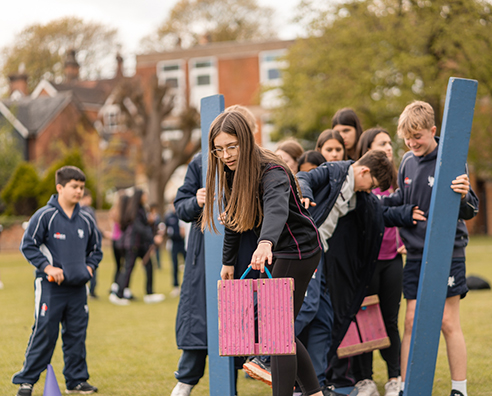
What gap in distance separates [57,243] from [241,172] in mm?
2427

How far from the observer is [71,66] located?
5578 centimetres

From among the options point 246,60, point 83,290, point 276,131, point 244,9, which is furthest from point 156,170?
point 83,290

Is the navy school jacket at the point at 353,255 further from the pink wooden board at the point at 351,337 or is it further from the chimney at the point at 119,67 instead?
the chimney at the point at 119,67

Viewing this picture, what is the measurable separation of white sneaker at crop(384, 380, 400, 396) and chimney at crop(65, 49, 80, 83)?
54198mm

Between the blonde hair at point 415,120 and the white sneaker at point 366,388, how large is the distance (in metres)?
2.01

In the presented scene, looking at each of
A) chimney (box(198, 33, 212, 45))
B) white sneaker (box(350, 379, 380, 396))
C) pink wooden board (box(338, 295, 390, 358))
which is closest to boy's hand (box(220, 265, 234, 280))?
pink wooden board (box(338, 295, 390, 358))

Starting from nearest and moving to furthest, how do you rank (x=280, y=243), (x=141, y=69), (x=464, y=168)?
(x=280, y=243)
(x=464, y=168)
(x=141, y=69)

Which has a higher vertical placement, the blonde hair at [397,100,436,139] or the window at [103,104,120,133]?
the window at [103,104,120,133]

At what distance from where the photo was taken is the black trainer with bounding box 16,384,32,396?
4953 millimetres

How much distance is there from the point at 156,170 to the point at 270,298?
96.4 ft

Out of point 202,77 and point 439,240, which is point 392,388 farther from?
point 202,77

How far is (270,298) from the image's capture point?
340 cm

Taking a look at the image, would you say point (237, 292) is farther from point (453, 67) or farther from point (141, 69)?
point (141, 69)

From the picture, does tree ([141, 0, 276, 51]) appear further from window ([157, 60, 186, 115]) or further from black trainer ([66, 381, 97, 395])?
black trainer ([66, 381, 97, 395])
